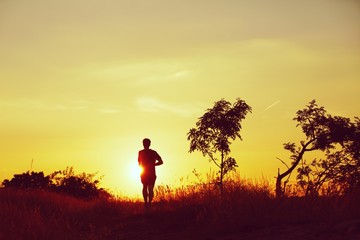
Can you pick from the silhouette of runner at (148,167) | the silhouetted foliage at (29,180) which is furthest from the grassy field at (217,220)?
the silhouetted foliage at (29,180)

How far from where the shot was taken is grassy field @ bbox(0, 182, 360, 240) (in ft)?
32.8

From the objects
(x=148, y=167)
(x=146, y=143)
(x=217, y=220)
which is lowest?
(x=217, y=220)

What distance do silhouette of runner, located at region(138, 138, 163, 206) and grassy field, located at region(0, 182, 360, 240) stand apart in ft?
2.25

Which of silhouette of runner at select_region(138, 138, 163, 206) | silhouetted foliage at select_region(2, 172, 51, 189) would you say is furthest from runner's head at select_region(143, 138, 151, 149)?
silhouetted foliage at select_region(2, 172, 51, 189)

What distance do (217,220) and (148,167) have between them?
6.07 metres

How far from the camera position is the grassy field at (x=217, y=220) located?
10008 millimetres

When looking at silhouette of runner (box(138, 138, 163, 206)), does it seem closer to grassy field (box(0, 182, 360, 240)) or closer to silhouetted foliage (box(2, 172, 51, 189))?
grassy field (box(0, 182, 360, 240))

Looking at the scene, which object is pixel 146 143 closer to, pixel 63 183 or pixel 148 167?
pixel 148 167

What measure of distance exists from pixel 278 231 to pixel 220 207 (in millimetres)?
3147

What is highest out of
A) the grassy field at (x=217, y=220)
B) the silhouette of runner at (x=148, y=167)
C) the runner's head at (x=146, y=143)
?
the runner's head at (x=146, y=143)

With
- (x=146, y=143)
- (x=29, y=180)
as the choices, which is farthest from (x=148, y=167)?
(x=29, y=180)

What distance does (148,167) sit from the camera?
17.7 meters

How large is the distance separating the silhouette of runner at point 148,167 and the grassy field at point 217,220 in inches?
27.1

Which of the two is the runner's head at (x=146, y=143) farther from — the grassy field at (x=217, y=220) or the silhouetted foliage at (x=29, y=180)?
the silhouetted foliage at (x=29, y=180)
